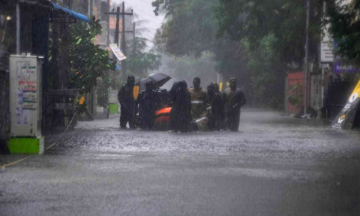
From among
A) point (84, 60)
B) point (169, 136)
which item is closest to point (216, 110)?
point (169, 136)

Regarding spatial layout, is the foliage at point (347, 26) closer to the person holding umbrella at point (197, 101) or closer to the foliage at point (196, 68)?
the person holding umbrella at point (197, 101)

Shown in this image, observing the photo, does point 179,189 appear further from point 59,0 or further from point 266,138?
point 59,0

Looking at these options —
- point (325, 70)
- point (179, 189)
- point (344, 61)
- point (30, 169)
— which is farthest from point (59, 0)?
point (179, 189)

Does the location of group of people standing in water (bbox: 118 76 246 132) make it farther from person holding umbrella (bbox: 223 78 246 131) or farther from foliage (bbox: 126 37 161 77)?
foliage (bbox: 126 37 161 77)

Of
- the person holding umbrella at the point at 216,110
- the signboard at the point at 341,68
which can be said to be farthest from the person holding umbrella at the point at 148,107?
the signboard at the point at 341,68

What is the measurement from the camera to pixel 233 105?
23484 millimetres

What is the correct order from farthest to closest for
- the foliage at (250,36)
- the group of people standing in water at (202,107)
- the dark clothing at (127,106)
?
the foliage at (250,36) < the dark clothing at (127,106) < the group of people standing in water at (202,107)

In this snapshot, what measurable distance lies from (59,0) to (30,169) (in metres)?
20.5

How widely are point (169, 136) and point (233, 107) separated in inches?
174

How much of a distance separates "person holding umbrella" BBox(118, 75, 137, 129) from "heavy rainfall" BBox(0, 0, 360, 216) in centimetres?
6

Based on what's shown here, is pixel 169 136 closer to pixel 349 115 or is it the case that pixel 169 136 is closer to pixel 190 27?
pixel 349 115

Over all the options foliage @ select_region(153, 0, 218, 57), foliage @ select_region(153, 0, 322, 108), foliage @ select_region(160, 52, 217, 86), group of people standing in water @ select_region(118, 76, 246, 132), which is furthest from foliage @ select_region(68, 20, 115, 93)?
foliage @ select_region(160, 52, 217, 86)

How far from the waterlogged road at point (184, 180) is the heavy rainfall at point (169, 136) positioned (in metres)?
0.02

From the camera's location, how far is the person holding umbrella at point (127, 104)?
2445cm
